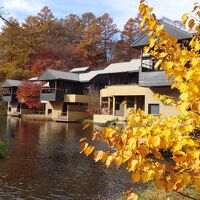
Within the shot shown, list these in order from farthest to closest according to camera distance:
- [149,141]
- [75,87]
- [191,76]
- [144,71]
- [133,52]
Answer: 1. [133,52]
2. [75,87]
3. [144,71]
4. [191,76]
5. [149,141]

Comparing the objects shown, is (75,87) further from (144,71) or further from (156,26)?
(156,26)

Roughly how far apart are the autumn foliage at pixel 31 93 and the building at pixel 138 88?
35.1 ft

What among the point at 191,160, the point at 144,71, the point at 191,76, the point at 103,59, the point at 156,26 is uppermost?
the point at 103,59

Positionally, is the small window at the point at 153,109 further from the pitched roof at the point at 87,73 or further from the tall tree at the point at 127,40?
the tall tree at the point at 127,40

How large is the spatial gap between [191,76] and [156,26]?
2.89 ft

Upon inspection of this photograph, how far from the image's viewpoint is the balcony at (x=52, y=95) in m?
42.2

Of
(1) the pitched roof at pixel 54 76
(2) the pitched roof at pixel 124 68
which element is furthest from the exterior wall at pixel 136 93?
(1) the pitched roof at pixel 54 76

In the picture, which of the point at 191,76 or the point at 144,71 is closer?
the point at 191,76

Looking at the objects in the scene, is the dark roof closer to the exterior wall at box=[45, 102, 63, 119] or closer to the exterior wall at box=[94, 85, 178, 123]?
the exterior wall at box=[94, 85, 178, 123]

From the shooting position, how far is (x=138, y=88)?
103 feet

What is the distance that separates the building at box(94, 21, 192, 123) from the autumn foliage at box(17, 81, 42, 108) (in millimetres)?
10696

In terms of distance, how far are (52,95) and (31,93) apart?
5256 mm

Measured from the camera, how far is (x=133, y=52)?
58656 mm

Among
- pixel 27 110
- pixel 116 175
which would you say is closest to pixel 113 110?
pixel 27 110
